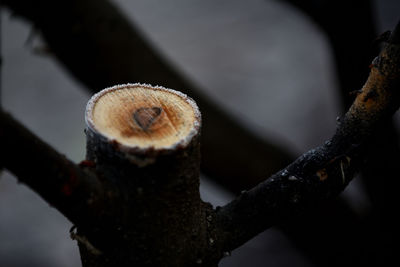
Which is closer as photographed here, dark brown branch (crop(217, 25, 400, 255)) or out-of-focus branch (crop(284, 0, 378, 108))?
dark brown branch (crop(217, 25, 400, 255))

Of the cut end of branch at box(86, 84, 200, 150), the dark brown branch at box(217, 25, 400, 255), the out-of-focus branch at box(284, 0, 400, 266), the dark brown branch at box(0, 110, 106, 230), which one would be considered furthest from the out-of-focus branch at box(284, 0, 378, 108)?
the dark brown branch at box(0, 110, 106, 230)

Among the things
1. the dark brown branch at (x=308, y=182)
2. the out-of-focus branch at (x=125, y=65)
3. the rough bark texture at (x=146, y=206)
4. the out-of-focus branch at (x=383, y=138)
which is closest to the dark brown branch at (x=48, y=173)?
the rough bark texture at (x=146, y=206)

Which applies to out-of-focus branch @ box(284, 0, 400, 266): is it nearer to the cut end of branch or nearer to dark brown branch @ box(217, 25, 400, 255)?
dark brown branch @ box(217, 25, 400, 255)

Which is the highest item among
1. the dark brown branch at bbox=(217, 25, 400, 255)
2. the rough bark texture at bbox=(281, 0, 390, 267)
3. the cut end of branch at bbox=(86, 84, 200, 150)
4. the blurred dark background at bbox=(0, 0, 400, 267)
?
the cut end of branch at bbox=(86, 84, 200, 150)

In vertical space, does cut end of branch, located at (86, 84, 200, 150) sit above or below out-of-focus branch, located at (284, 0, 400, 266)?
above

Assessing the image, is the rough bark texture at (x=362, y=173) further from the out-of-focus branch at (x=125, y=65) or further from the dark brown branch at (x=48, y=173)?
the dark brown branch at (x=48, y=173)

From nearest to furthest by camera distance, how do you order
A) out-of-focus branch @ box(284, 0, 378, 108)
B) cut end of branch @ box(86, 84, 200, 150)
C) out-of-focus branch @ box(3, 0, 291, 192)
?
cut end of branch @ box(86, 84, 200, 150), out-of-focus branch @ box(3, 0, 291, 192), out-of-focus branch @ box(284, 0, 378, 108)

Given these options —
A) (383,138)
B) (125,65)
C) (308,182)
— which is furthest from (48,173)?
(383,138)
